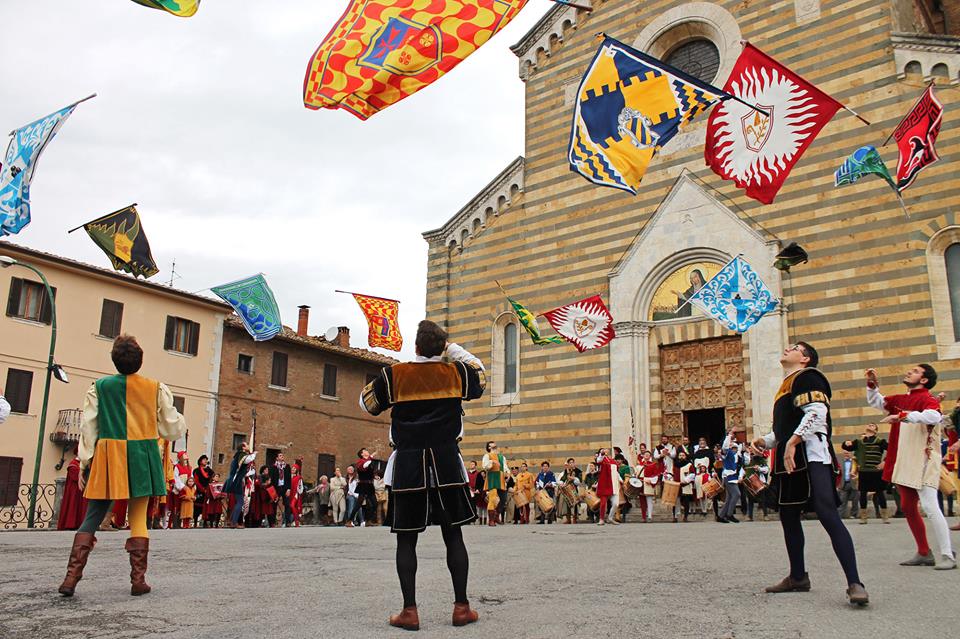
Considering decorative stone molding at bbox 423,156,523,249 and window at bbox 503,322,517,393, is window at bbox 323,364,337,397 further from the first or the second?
window at bbox 503,322,517,393

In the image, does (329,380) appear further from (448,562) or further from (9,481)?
(448,562)

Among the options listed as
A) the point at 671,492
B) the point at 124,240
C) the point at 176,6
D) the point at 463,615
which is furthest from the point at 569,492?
the point at 463,615

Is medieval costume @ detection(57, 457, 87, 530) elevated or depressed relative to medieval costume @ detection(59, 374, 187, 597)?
depressed

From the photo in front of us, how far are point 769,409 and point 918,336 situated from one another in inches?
134

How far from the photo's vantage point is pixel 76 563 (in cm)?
541

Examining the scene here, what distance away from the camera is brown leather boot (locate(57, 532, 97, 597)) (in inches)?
211

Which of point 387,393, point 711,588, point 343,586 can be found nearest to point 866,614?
point 711,588

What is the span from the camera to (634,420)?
19766 mm

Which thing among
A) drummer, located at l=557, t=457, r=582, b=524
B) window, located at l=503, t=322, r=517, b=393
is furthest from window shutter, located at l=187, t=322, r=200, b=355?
drummer, located at l=557, t=457, r=582, b=524

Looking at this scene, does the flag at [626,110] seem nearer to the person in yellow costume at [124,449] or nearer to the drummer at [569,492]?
the person in yellow costume at [124,449]

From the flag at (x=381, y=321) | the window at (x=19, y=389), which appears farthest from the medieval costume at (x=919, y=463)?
the window at (x=19, y=389)

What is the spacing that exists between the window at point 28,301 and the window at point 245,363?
7.50 meters

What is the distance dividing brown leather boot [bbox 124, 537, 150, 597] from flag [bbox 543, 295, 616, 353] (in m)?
14.5

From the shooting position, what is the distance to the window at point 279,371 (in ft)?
109
